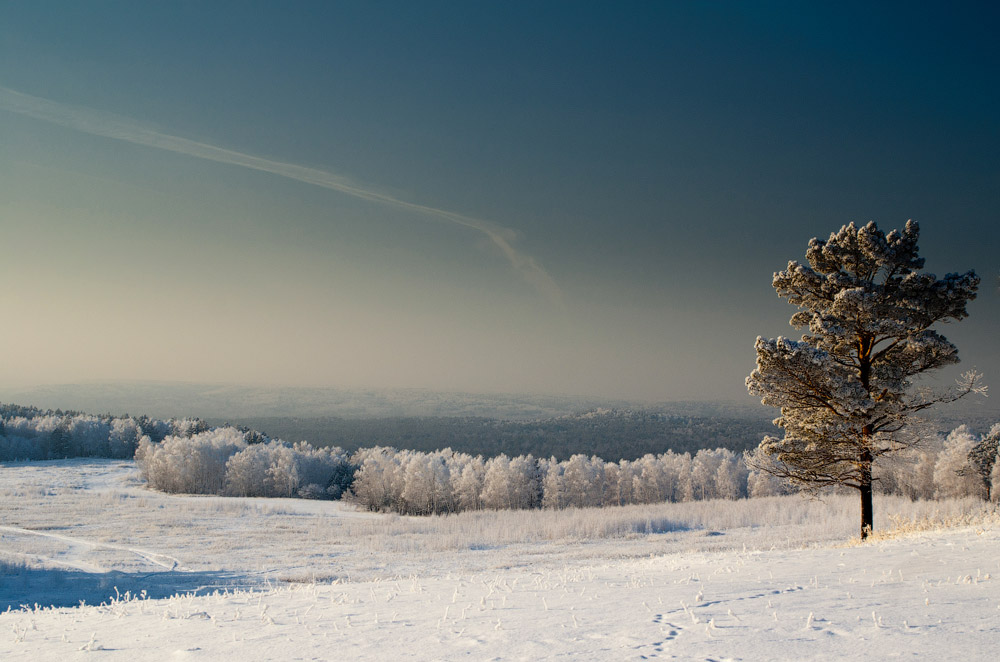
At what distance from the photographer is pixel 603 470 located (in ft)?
282

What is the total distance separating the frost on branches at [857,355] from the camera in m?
19.6

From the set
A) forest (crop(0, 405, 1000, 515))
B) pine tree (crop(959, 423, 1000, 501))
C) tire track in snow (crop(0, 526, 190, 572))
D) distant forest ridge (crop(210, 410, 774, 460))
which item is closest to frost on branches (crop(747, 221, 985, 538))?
tire track in snow (crop(0, 526, 190, 572))

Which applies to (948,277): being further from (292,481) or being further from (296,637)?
(292,481)

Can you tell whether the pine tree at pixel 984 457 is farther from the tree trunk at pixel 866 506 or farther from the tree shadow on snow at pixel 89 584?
the tree shadow on snow at pixel 89 584

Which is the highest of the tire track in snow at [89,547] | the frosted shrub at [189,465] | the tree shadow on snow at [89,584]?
the tree shadow on snow at [89,584]


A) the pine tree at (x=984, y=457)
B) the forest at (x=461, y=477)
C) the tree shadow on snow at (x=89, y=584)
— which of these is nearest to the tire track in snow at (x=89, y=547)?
the tree shadow on snow at (x=89, y=584)

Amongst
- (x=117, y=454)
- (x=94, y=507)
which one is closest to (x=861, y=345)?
(x=94, y=507)

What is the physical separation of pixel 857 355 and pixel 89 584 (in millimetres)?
28402

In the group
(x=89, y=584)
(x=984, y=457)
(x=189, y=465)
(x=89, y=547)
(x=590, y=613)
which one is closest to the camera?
(x=590, y=613)

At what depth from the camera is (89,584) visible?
74.7 ft

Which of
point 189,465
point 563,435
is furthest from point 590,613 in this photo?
point 563,435

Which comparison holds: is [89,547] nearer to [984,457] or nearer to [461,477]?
[461,477]

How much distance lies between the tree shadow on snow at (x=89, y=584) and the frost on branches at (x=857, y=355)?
19093 millimetres

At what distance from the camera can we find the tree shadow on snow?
1992 cm
